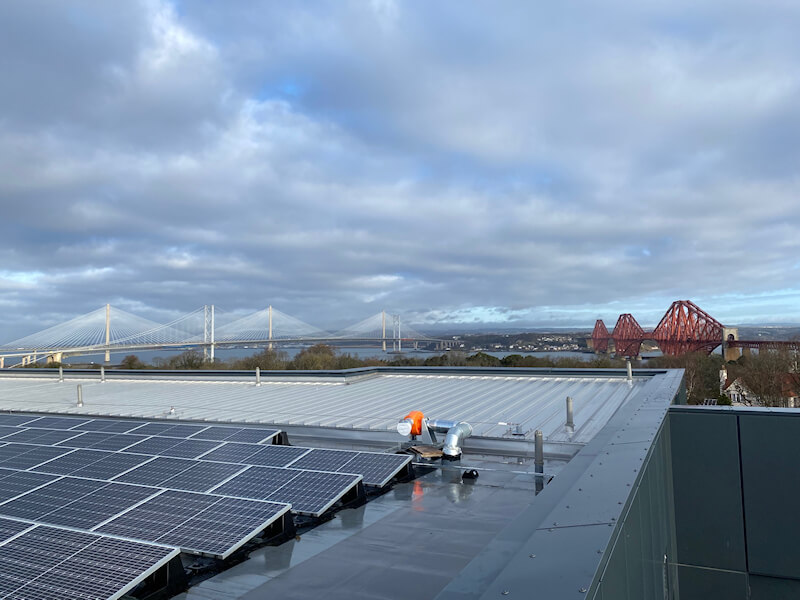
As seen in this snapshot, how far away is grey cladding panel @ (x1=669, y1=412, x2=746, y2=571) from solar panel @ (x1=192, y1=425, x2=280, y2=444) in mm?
6518

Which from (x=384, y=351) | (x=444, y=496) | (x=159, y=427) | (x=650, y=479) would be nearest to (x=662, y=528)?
(x=650, y=479)

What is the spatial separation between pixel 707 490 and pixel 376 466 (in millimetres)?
5441

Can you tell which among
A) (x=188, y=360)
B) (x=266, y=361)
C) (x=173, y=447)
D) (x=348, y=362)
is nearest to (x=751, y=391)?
(x=348, y=362)

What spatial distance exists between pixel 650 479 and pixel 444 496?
2.37 meters

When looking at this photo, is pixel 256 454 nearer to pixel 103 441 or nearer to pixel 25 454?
pixel 103 441

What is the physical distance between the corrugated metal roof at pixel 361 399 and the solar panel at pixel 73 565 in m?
6.69

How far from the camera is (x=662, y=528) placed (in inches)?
267

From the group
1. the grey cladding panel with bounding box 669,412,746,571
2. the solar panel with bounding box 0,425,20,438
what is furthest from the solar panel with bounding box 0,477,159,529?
the grey cladding panel with bounding box 669,412,746,571

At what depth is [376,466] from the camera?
23.7 feet

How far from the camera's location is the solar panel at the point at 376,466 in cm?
689

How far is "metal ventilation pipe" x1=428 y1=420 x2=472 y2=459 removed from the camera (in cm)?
830

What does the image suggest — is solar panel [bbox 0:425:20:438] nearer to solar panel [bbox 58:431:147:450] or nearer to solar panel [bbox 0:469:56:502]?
solar panel [bbox 58:431:147:450]

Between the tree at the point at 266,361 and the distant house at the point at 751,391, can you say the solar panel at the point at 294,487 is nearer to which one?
the distant house at the point at 751,391

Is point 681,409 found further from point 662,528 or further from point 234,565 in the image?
point 234,565
